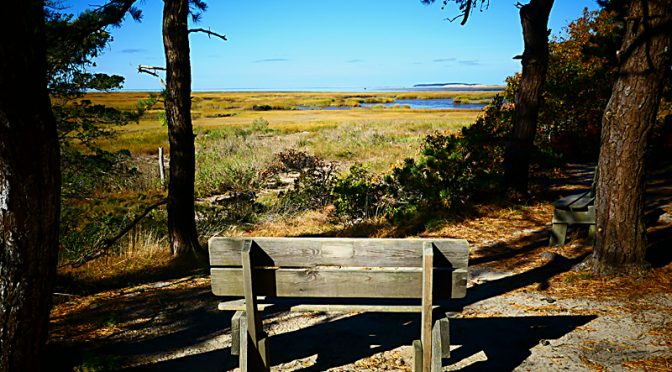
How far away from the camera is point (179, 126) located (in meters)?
6.59

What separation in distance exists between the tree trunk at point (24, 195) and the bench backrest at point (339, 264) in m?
1.05

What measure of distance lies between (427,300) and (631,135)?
127 inches

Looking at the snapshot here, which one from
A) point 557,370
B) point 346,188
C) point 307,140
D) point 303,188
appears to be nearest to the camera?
point 557,370

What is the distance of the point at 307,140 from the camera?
29.2 m

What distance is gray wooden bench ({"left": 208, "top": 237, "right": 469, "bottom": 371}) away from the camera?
2.97 metres

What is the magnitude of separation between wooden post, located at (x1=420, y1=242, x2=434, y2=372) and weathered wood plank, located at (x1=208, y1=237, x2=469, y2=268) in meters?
0.10

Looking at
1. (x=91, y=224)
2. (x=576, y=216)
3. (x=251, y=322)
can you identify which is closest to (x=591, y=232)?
(x=576, y=216)

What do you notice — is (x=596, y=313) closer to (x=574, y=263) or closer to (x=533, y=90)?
(x=574, y=263)

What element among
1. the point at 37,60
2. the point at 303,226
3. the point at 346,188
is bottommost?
the point at 303,226

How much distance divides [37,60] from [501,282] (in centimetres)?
497

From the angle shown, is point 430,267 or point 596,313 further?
point 596,313

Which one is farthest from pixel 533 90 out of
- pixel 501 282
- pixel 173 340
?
pixel 173 340

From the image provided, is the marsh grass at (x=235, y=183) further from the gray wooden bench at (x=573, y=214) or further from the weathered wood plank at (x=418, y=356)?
the weathered wood plank at (x=418, y=356)

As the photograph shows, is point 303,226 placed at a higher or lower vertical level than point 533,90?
lower
